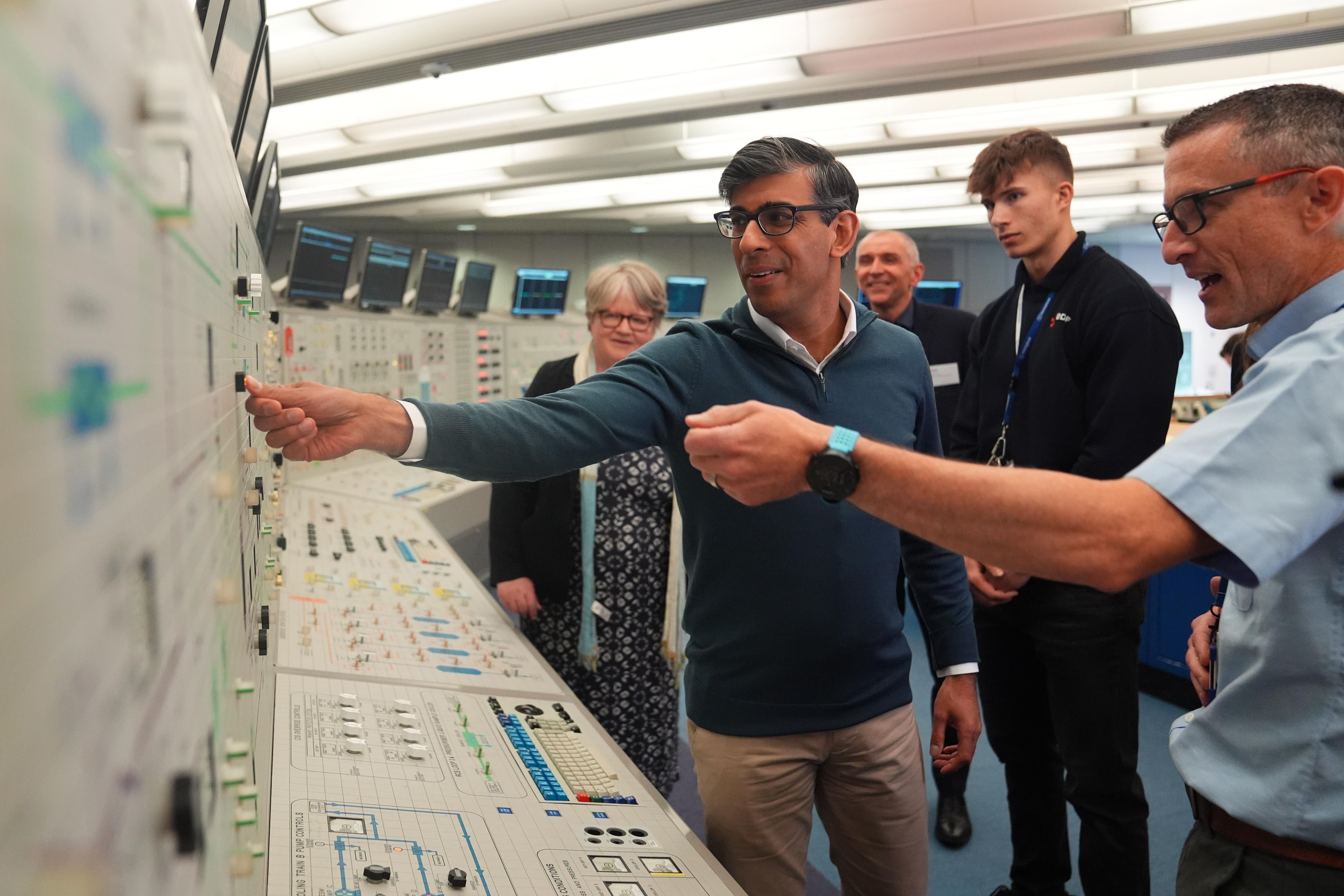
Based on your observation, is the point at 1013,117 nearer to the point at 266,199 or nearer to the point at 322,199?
the point at 266,199

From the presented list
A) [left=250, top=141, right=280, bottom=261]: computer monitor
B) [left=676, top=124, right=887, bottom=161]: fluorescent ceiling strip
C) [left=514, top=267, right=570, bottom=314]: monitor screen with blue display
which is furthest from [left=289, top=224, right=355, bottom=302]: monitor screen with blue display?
[left=676, top=124, right=887, bottom=161]: fluorescent ceiling strip

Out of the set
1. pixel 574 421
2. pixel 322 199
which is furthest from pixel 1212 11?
pixel 322 199

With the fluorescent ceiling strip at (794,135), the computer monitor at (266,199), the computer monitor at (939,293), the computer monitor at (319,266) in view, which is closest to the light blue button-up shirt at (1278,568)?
the computer monitor at (266,199)

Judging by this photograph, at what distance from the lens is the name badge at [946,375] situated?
10.5 feet

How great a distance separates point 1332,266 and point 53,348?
1.19m

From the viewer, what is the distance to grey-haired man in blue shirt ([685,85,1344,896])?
0.87m

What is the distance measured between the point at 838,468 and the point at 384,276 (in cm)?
430

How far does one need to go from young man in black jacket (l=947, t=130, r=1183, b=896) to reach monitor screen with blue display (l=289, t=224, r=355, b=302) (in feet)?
9.79

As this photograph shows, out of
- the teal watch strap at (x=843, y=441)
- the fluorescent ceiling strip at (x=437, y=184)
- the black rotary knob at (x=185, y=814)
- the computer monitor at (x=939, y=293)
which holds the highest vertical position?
the fluorescent ceiling strip at (x=437, y=184)

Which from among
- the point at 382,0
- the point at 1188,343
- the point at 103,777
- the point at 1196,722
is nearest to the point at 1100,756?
the point at 1196,722

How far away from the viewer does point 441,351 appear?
17.4ft

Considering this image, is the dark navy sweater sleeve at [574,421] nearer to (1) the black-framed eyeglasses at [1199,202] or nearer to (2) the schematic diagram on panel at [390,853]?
(2) the schematic diagram on panel at [390,853]

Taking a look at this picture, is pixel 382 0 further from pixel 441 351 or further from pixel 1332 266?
pixel 1332 266

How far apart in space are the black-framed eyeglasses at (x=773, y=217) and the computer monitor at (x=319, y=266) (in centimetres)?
301
